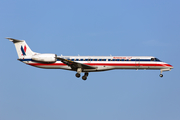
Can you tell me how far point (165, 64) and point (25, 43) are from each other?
23477 mm

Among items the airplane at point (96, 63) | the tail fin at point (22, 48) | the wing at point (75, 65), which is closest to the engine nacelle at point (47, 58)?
the airplane at point (96, 63)

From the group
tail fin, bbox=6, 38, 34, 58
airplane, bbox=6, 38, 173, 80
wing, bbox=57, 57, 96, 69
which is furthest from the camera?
tail fin, bbox=6, 38, 34, 58

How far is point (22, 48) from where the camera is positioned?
42562mm

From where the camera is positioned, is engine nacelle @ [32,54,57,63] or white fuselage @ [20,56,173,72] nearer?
white fuselage @ [20,56,173,72]

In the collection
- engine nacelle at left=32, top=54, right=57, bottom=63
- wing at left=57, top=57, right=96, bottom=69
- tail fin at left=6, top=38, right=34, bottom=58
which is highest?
tail fin at left=6, top=38, right=34, bottom=58

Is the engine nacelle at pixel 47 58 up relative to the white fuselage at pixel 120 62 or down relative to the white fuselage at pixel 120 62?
up

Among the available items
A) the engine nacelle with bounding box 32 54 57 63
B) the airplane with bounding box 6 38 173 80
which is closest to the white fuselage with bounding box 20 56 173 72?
the airplane with bounding box 6 38 173 80

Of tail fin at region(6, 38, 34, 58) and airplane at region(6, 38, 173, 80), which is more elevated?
tail fin at region(6, 38, 34, 58)

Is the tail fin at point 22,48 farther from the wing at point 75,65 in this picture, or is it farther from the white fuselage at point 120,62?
the white fuselage at point 120,62

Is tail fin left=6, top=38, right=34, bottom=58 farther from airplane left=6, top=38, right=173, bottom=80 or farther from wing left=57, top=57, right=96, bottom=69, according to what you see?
wing left=57, top=57, right=96, bottom=69

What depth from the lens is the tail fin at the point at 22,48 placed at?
42.4 metres

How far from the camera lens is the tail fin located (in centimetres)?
4241

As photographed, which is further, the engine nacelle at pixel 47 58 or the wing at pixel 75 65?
the engine nacelle at pixel 47 58

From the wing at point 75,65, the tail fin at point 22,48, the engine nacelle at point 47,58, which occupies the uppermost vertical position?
the tail fin at point 22,48
